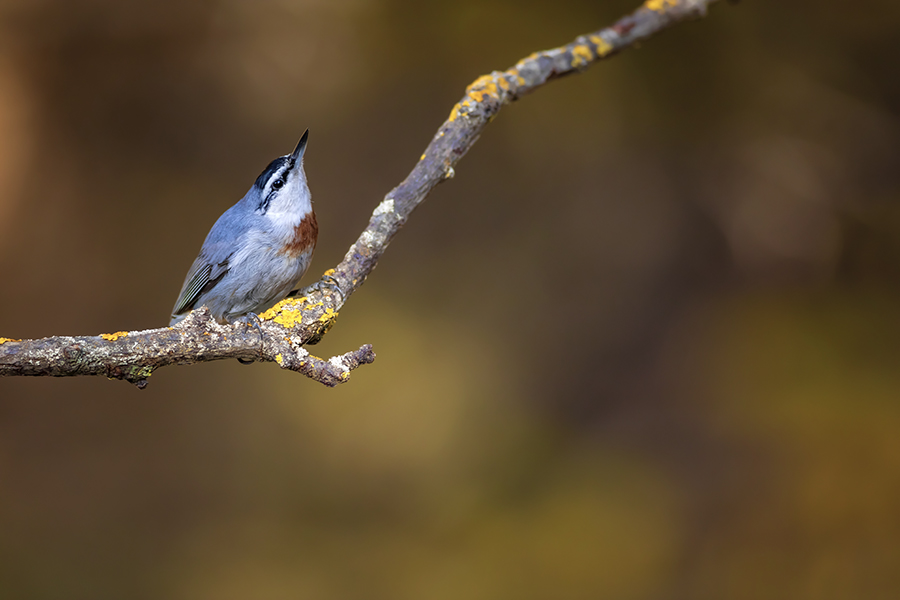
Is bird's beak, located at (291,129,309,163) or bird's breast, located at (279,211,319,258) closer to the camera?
bird's breast, located at (279,211,319,258)

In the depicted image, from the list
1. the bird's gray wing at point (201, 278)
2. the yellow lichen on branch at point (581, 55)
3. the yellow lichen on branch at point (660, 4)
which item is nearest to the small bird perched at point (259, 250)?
the bird's gray wing at point (201, 278)

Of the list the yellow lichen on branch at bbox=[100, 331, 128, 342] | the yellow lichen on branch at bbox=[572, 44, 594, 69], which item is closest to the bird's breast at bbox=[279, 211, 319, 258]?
the yellow lichen on branch at bbox=[100, 331, 128, 342]

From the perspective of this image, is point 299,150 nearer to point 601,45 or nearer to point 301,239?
point 301,239

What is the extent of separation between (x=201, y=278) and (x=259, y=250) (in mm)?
213

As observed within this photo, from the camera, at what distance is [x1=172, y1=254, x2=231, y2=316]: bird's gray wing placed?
1.79 m

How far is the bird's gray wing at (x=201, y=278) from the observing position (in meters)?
1.79

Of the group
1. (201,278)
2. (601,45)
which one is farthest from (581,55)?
(201,278)

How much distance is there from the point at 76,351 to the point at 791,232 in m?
3.25

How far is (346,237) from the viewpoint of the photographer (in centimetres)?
316

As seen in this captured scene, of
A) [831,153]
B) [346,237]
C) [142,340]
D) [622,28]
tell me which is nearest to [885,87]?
[831,153]

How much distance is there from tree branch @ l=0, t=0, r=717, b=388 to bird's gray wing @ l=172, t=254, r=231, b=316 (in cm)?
34

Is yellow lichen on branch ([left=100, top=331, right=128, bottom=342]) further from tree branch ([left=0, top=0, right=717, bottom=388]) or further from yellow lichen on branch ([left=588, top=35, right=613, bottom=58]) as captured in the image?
yellow lichen on branch ([left=588, top=35, right=613, bottom=58])

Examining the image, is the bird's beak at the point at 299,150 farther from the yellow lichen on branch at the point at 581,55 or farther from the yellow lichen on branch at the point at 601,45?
the yellow lichen on branch at the point at 601,45

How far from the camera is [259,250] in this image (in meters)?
1.76
